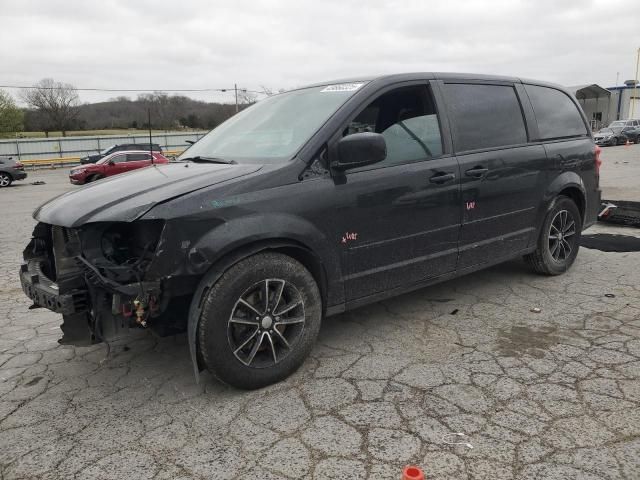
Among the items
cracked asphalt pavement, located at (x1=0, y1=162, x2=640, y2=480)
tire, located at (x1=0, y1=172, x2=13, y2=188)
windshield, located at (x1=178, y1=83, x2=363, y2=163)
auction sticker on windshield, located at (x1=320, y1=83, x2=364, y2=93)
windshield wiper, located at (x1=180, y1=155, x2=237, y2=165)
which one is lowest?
cracked asphalt pavement, located at (x1=0, y1=162, x2=640, y2=480)

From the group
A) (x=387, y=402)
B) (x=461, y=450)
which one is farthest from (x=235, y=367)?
(x=461, y=450)

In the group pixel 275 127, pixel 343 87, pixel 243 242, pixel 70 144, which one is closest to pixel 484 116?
pixel 343 87

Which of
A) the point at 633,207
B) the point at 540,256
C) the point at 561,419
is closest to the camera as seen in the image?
the point at 561,419

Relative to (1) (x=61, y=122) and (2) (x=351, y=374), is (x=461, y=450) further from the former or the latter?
(1) (x=61, y=122)

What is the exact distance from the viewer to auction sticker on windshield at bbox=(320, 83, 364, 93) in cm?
348

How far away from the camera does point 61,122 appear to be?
5169cm

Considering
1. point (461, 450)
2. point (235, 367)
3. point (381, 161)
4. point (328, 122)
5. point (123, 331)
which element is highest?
point (328, 122)

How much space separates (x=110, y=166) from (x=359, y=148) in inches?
808

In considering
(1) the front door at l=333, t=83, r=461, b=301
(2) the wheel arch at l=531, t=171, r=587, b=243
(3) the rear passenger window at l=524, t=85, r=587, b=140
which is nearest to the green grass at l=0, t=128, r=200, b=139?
(3) the rear passenger window at l=524, t=85, r=587, b=140

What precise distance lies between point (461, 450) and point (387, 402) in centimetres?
52

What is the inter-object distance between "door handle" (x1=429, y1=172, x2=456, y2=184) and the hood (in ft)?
4.25

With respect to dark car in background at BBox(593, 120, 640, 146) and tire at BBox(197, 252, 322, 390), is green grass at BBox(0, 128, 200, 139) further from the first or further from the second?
tire at BBox(197, 252, 322, 390)

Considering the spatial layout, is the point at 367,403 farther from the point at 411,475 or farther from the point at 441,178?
the point at 441,178

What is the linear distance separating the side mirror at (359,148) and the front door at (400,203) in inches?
5.8
